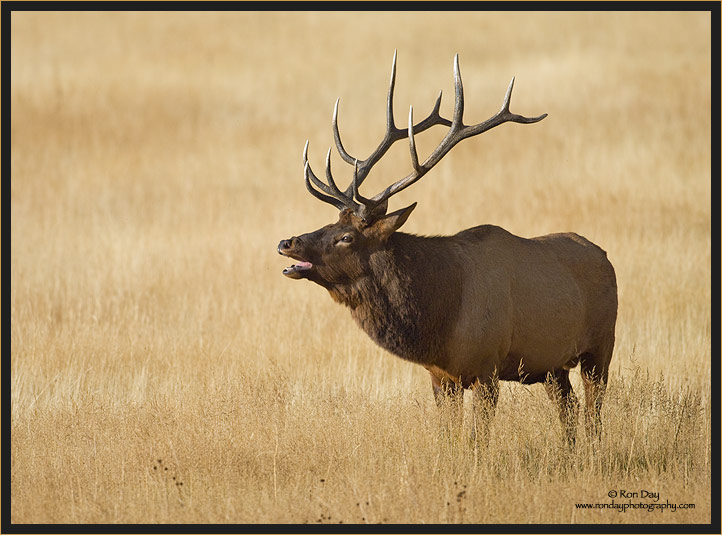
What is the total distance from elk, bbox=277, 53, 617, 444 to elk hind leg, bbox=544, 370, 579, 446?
0.02 metres

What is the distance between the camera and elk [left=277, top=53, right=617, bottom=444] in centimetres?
618

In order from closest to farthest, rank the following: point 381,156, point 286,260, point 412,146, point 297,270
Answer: point 297,270, point 412,146, point 381,156, point 286,260

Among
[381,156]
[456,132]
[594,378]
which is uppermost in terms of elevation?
[456,132]

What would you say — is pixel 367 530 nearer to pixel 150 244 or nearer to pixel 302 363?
pixel 302 363

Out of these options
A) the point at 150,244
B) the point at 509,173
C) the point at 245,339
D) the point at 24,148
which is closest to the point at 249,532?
the point at 245,339

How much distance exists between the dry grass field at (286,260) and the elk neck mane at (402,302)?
530 millimetres

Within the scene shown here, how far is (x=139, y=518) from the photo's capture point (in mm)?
5395

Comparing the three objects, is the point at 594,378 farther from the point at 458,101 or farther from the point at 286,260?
the point at 286,260

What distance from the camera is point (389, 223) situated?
623 centimetres

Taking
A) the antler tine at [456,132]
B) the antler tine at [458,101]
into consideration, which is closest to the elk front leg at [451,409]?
the antler tine at [456,132]

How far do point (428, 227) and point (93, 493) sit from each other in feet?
28.0

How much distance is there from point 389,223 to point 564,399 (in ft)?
6.45

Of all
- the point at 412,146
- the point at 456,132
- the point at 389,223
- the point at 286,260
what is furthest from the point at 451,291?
the point at 286,260

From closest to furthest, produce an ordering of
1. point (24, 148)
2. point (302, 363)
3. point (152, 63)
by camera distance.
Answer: point (302, 363) < point (24, 148) < point (152, 63)
